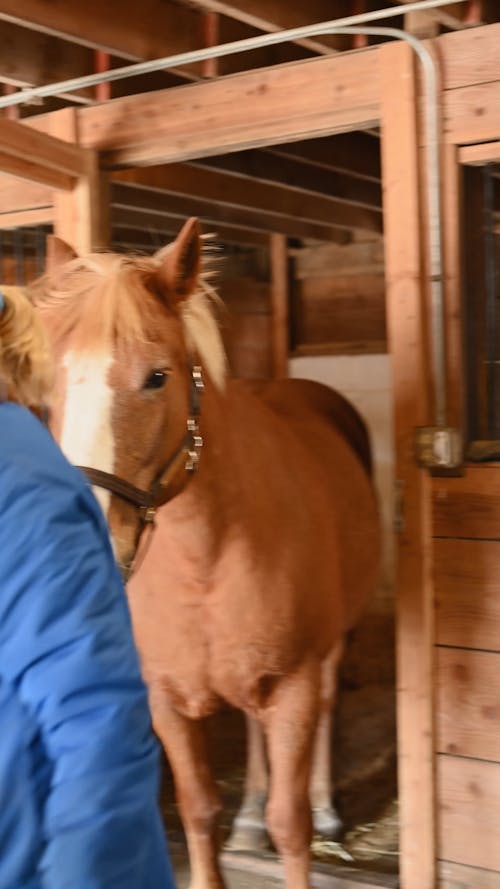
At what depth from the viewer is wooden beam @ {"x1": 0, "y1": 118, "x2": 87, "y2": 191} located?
2.17 metres

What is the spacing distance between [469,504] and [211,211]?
2.20 m

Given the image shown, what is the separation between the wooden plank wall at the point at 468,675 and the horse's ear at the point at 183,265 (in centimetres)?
74

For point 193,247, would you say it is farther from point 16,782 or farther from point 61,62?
point 16,782

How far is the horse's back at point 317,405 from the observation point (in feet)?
9.72

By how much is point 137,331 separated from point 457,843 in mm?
1377

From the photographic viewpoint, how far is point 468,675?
7.20 feet

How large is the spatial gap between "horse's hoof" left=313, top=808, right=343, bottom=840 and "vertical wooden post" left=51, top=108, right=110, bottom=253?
1725 mm

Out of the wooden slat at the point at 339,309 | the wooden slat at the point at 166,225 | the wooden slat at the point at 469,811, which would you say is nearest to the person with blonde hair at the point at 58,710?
the wooden slat at the point at 469,811

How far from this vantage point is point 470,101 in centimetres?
211

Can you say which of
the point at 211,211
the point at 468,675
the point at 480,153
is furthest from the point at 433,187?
the point at 211,211

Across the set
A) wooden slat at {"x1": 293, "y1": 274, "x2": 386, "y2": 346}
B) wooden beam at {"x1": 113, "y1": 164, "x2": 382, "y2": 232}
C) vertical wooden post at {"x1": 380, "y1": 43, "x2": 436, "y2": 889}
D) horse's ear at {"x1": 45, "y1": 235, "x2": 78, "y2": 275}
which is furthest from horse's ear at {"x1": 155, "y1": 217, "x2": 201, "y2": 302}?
wooden slat at {"x1": 293, "y1": 274, "x2": 386, "y2": 346}

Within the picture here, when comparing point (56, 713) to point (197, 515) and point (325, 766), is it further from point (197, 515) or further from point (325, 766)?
point (325, 766)

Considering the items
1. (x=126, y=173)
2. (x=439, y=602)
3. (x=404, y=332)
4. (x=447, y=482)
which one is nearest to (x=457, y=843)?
(x=439, y=602)

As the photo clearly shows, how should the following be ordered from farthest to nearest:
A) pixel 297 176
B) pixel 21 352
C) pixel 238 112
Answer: pixel 297 176 → pixel 238 112 → pixel 21 352
